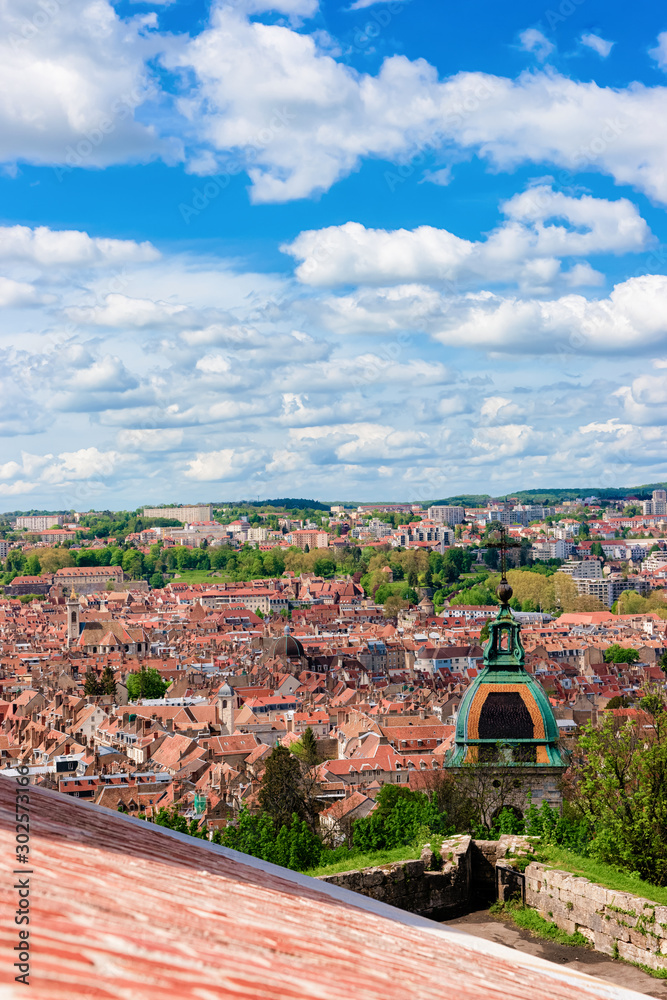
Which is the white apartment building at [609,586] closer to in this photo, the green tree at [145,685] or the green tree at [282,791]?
the green tree at [145,685]

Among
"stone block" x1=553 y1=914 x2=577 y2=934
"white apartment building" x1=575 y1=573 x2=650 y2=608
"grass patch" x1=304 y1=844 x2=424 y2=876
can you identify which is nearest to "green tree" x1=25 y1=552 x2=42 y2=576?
"white apartment building" x1=575 y1=573 x2=650 y2=608

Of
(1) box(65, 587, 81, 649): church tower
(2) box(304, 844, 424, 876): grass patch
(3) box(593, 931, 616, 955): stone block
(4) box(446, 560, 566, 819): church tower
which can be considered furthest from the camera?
(1) box(65, 587, 81, 649): church tower

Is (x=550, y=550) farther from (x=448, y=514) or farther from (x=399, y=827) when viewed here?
(x=399, y=827)

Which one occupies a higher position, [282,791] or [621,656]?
[282,791]

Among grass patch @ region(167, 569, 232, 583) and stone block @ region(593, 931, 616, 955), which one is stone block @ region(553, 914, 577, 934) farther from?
grass patch @ region(167, 569, 232, 583)

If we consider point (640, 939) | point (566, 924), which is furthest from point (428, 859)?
point (640, 939)

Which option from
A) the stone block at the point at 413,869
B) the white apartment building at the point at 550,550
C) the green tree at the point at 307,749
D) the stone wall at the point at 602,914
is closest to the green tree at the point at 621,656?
the green tree at the point at 307,749
